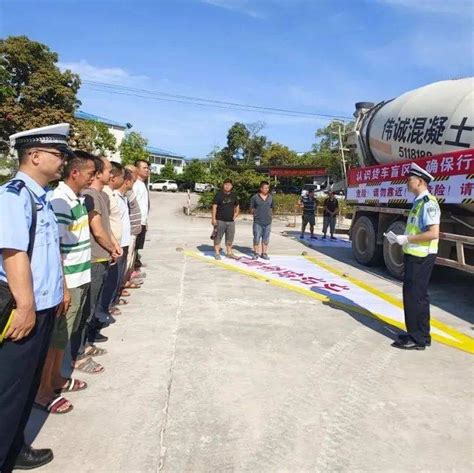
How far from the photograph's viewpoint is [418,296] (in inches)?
175

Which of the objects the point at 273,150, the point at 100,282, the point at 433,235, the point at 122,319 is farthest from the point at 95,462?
the point at 273,150

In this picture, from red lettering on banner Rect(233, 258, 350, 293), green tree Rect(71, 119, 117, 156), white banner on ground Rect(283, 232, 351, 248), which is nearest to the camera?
red lettering on banner Rect(233, 258, 350, 293)

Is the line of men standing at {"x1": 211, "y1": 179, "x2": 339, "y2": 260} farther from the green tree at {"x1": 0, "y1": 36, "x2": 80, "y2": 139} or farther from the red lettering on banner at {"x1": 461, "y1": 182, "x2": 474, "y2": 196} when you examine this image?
the green tree at {"x1": 0, "y1": 36, "x2": 80, "y2": 139}

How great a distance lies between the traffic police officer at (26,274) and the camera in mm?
2023

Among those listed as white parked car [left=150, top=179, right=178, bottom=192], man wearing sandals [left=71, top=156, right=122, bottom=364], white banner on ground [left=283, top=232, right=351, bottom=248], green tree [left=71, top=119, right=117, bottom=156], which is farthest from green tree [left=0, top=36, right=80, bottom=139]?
white parked car [left=150, top=179, right=178, bottom=192]

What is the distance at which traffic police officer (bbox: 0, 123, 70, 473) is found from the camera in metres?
2.02

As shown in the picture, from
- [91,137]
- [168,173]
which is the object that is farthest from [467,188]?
[168,173]

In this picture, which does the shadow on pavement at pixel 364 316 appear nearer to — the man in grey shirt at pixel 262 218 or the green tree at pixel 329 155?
the man in grey shirt at pixel 262 218

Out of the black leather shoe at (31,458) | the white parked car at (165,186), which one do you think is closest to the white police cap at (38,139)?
the black leather shoe at (31,458)

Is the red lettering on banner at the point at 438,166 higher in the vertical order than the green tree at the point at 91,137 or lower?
lower

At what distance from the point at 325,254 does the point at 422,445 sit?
8.36 m

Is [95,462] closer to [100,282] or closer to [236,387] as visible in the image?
[236,387]

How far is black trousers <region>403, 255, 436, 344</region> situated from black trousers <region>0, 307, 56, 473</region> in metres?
3.37

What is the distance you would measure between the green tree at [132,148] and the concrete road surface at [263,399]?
33.2m
